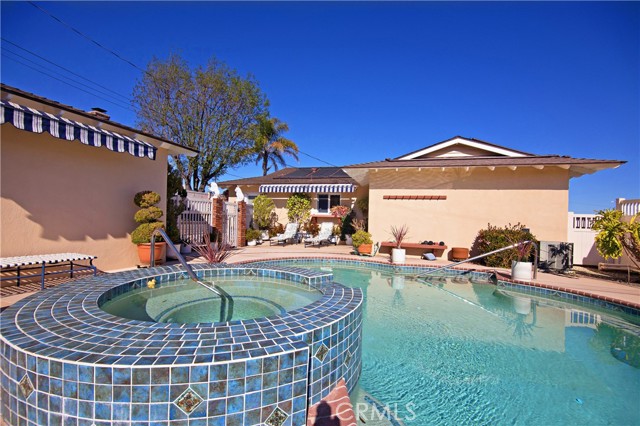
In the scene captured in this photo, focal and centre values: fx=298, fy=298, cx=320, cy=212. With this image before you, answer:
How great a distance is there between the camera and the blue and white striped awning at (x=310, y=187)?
2756 cm

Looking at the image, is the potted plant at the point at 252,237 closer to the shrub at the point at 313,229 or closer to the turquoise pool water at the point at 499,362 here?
the shrub at the point at 313,229

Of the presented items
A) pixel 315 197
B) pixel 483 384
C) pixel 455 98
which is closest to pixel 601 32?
pixel 455 98

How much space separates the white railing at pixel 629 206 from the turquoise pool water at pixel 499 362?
11339 millimetres

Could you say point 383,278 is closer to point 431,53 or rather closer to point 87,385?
point 87,385

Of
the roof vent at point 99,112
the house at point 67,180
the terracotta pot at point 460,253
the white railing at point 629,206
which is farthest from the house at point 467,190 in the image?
the roof vent at point 99,112

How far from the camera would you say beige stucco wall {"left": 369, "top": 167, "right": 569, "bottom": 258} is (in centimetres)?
1814

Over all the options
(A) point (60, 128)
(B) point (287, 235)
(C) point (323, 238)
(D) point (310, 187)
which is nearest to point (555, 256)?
(C) point (323, 238)

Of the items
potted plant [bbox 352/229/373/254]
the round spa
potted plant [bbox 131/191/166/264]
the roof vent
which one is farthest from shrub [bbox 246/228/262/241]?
the round spa

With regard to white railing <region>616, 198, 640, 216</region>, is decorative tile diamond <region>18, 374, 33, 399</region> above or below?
below

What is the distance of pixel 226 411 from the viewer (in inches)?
128

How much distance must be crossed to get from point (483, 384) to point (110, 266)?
14.3 m

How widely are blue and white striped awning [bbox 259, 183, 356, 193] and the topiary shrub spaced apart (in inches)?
622

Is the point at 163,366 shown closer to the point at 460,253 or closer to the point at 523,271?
the point at 523,271

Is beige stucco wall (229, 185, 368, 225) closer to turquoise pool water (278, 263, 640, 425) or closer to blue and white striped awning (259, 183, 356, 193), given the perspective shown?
blue and white striped awning (259, 183, 356, 193)
